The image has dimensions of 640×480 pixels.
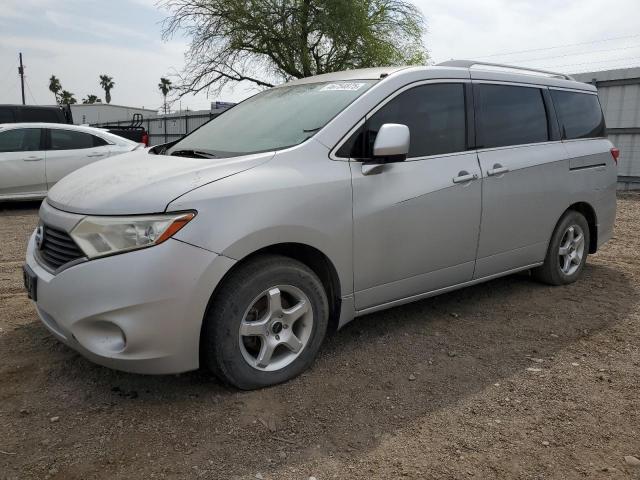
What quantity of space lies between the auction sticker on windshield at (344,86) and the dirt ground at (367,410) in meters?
1.60

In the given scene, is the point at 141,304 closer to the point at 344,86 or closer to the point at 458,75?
the point at 344,86

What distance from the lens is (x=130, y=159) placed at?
11.2ft

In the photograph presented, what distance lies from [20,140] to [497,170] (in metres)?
7.83

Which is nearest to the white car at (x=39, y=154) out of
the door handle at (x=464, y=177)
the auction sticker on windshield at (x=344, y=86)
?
the auction sticker on windshield at (x=344, y=86)

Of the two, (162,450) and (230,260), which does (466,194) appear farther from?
(162,450)

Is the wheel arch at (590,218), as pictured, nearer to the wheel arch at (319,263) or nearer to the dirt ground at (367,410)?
the dirt ground at (367,410)

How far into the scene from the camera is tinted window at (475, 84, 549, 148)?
3904 mm

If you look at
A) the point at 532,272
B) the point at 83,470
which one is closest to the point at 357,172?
the point at 83,470

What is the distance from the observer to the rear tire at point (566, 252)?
4621mm

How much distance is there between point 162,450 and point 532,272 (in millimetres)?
3587

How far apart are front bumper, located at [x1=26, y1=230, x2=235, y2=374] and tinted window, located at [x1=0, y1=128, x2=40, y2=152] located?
7149 mm

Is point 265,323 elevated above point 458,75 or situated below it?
below

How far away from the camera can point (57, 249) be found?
9.09 feet

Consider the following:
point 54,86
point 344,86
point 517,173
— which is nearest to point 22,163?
point 344,86
